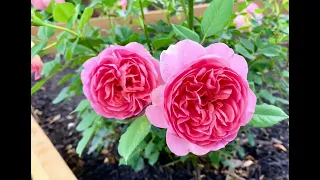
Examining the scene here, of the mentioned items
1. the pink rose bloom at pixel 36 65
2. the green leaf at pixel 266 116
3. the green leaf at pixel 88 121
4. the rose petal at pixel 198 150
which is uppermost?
the rose petal at pixel 198 150

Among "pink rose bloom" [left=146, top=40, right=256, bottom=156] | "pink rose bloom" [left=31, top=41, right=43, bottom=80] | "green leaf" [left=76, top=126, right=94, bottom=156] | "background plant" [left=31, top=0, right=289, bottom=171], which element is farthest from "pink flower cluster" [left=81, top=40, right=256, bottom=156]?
"pink rose bloom" [left=31, top=41, right=43, bottom=80]

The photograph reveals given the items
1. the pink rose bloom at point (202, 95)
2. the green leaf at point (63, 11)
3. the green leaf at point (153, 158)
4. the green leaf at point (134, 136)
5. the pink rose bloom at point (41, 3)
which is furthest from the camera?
the green leaf at point (153, 158)

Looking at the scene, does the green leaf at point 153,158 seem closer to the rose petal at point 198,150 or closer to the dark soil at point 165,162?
the dark soil at point 165,162

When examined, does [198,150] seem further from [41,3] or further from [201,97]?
[41,3]

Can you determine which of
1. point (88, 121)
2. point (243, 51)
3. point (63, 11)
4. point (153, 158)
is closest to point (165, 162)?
point (153, 158)

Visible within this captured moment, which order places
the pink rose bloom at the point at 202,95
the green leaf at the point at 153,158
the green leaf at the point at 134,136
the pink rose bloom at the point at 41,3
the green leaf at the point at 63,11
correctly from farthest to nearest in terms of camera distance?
the green leaf at the point at 153,158
the pink rose bloom at the point at 41,3
the green leaf at the point at 63,11
the green leaf at the point at 134,136
the pink rose bloom at the point at 202,95

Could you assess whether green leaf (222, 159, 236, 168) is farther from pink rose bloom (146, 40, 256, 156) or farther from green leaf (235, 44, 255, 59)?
pink rose bloom (146, 40, 256, 156)

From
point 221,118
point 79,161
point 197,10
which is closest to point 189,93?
point 221,118

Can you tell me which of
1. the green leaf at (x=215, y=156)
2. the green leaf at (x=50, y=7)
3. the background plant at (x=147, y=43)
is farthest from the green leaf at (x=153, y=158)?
the green leaf at (x=50, y=7)
